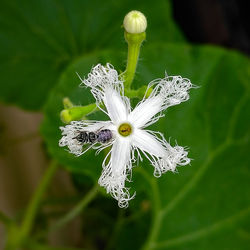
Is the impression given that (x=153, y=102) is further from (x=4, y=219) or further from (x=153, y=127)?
(x=4, y=219)

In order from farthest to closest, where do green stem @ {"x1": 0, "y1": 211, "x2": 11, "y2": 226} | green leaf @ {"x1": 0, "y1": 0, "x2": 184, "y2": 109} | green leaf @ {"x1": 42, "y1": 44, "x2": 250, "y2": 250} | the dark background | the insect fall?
1. the dark background
2. green leaf @ {"x1": 0, "y1": 0, "x2": 184, "y2": 109}
3. green stem @ {"x1": 0, "y1": 211, "x2": 11, "y2": 226}
4. green leaf @ {"x1": 42, "y1": 44, "x2": 250, "y2": 250}
5. the insect

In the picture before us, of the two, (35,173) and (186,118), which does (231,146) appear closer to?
(186,118)

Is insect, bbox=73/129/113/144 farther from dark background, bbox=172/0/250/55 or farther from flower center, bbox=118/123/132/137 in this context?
dark background, bbox=172/0/250/55

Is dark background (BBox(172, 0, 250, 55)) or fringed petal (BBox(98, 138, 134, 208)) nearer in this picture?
fringed petal (BBox(98, 138, 134, 208))

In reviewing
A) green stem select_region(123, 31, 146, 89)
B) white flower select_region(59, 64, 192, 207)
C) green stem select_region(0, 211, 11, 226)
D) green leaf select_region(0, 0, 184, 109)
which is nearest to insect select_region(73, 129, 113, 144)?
white flower select_region(59, 64, 192, 207)

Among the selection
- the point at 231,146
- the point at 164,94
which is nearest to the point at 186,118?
the point at 231,146

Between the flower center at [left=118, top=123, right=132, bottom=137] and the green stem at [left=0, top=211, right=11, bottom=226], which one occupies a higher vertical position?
the green stem at [left=0, top=211, right=11, bottom=226]

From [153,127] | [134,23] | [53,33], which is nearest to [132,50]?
[134,23]
